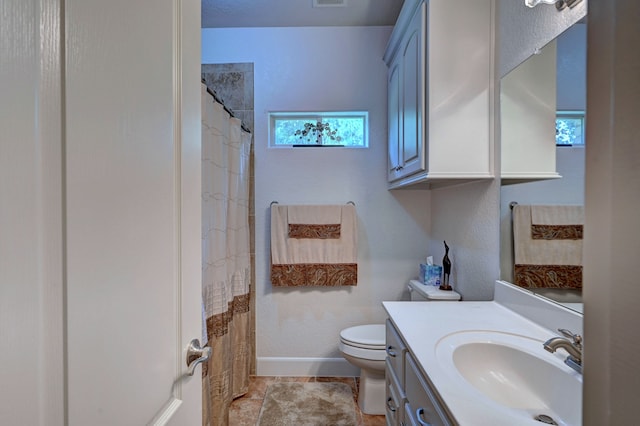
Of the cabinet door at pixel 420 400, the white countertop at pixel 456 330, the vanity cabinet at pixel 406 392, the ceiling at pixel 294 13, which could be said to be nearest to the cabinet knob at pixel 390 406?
the vanity cabinet at pixel 406 392

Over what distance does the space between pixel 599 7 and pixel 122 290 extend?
2.35ft

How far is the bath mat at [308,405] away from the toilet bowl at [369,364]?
5.1 inches

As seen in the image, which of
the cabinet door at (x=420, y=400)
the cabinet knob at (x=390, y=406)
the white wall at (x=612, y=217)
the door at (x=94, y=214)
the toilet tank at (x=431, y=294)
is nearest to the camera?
the white wall at (x=612, y=217)

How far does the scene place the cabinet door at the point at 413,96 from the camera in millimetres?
1525

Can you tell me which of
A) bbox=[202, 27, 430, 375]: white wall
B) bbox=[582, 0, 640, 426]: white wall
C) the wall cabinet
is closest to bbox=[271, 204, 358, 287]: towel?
bbox=[202, 27, 430, 375]: white wall

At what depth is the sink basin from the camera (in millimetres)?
795

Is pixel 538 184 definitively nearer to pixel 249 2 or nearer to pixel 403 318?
pixel 403 318

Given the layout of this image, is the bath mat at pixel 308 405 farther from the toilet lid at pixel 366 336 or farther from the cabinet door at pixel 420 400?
the cabinet door at pixel 420 400

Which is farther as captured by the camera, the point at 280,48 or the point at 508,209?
the point at 280,48

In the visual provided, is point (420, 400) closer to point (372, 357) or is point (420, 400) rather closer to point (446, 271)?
point (372, 357)

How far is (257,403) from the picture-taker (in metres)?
2.04

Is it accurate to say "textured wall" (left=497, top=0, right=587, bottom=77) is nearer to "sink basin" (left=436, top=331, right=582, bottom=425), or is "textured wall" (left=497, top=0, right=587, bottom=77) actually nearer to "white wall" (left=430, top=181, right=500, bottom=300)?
"white wall" (left=430, top=181, right=500, bottom=300)

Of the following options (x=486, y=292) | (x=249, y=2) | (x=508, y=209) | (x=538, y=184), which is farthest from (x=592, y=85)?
(x=249, y=2)

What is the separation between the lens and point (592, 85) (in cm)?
29
